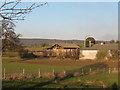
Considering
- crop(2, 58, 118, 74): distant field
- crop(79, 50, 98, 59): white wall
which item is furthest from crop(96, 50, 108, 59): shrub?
crop(2, 58, 118, 74): distant field

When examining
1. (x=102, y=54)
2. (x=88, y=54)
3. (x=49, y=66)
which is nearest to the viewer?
(x=49, y=66)

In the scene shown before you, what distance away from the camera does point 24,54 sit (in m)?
68.0

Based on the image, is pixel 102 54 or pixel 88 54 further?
pixel 88 54

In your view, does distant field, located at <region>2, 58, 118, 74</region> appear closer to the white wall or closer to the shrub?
the shrub

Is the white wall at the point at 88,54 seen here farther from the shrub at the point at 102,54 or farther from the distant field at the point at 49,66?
the distant field at the point at 49,66

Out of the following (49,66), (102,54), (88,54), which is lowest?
(49,66)

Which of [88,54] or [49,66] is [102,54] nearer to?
[88,54]

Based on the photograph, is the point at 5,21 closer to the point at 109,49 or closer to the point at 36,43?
the point at 109,49

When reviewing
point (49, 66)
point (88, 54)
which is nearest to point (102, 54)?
point (88, 54)

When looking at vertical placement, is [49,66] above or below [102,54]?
below

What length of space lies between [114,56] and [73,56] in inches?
492

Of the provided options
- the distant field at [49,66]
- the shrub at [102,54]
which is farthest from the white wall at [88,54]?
the distant field at [49,66]

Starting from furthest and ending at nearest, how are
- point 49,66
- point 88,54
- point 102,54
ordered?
point 88,54, point 102,54, point 49,66

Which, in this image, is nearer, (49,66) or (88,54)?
(49,66)
